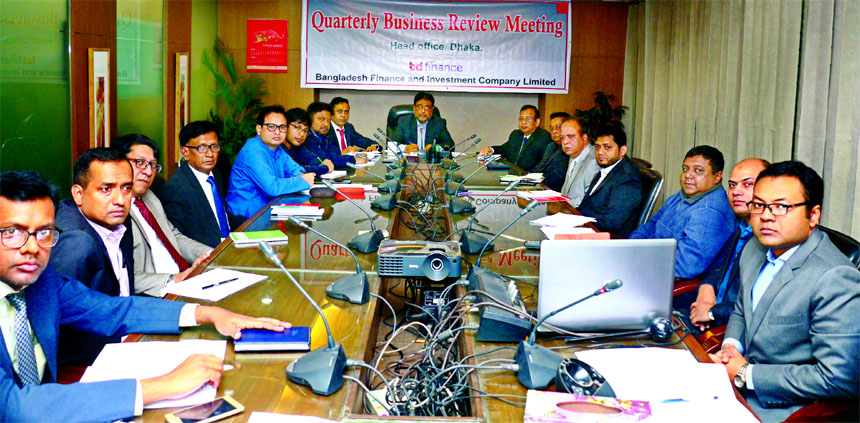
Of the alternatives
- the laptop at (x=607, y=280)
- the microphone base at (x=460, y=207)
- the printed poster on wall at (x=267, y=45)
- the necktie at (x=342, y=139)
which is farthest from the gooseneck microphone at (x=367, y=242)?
the printed poster on wall at (x=267, y=45)

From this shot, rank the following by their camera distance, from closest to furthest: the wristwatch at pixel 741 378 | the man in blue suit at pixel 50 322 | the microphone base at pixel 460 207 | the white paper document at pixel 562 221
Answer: the man in blue suit at pixel 50 322, the wristwatch at pixel 741 378, the white paper document at pixel 562 221, the microphone base at pixel 460 207

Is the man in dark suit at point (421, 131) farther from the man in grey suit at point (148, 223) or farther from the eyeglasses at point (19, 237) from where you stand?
the eyeglasses at point (19, 237)

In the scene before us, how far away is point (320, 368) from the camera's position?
1517 millimetres

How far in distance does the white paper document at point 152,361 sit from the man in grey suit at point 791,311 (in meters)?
1.30

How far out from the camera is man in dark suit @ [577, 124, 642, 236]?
3727 mm

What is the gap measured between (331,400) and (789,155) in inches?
158

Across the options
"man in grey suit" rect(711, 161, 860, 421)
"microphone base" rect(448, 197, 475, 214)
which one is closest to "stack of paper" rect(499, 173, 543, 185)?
"microphone base" rect(448, 197, 475, 214)

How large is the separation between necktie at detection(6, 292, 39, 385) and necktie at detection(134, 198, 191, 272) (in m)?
1.31

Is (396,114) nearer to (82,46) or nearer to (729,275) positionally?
(82,46)

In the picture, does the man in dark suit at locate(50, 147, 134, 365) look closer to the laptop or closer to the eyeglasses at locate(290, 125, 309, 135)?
the laptop

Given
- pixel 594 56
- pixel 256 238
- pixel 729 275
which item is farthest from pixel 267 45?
pixel 729 275

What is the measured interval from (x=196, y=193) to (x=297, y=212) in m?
0.47

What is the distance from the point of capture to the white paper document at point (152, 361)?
1464 millimetres

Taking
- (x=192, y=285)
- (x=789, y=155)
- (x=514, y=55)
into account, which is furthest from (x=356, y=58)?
(x=192, y=285)
